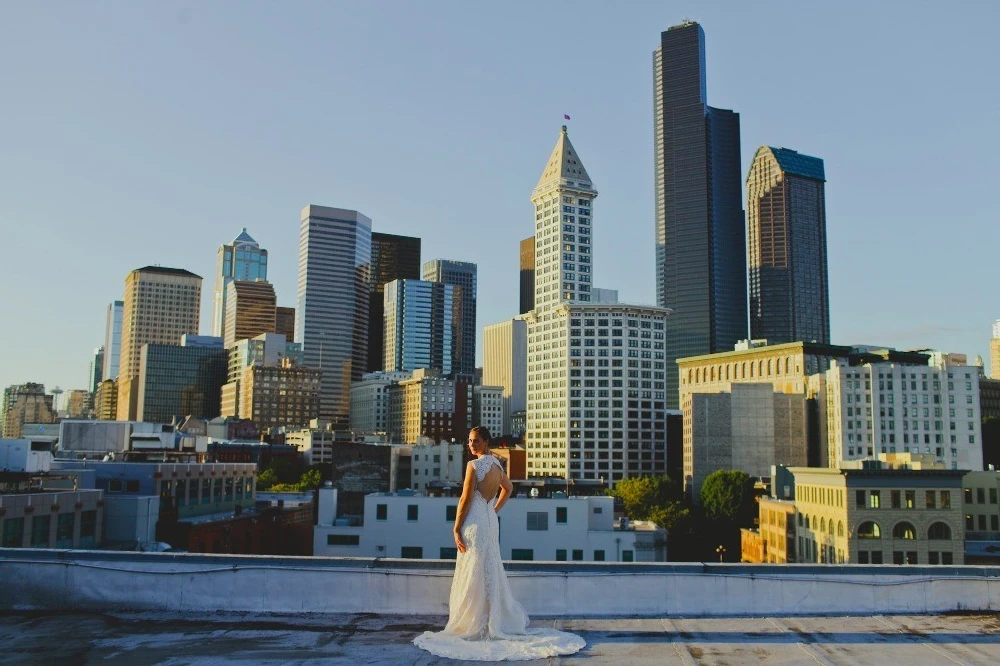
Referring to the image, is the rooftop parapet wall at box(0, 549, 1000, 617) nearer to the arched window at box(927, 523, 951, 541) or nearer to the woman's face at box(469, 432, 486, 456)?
the woman's face at box(469, 432, 486, 456)

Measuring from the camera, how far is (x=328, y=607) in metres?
15.6

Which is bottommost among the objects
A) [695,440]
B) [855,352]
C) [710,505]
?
[710,505]

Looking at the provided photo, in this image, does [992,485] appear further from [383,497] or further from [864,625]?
[864,625]

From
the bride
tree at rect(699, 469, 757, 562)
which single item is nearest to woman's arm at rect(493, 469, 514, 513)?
the bride

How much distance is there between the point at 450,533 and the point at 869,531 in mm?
38004

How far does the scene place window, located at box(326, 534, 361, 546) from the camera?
6319 cm

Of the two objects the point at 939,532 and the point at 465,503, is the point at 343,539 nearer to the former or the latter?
the point at 939,532

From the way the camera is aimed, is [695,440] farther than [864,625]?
Yes

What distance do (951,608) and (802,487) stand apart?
254ft

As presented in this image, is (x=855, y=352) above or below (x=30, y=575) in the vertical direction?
above

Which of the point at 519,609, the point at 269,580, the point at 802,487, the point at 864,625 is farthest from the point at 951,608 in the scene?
the point at 802,487

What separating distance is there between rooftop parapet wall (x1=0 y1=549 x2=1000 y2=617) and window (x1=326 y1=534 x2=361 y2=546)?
48.1 m

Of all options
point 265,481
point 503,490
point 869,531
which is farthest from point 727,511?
point 503,490

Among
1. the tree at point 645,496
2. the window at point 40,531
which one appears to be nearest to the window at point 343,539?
the window at point 40,531
